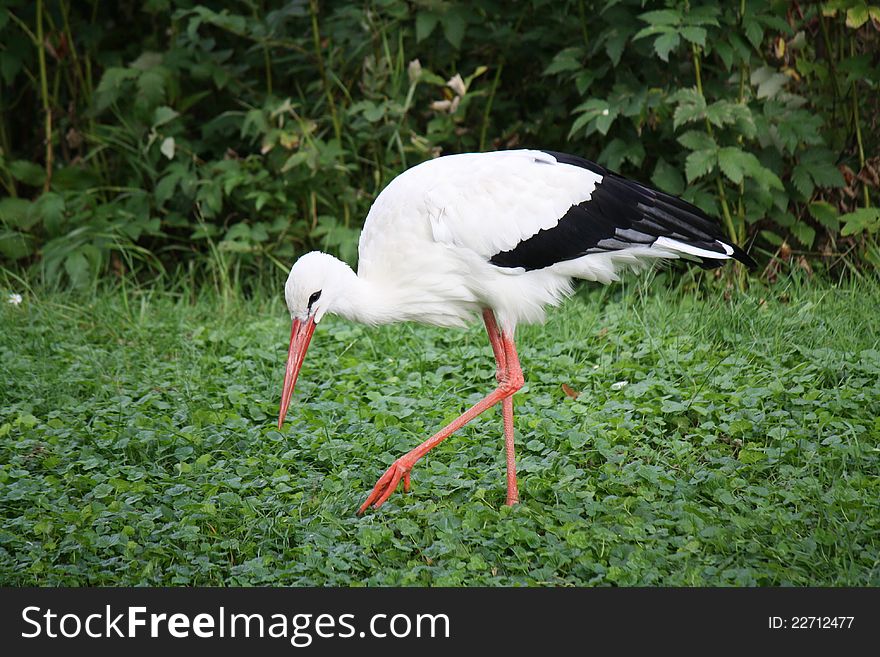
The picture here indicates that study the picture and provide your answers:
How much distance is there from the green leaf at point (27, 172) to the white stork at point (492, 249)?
3571mm

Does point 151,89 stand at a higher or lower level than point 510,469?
higher

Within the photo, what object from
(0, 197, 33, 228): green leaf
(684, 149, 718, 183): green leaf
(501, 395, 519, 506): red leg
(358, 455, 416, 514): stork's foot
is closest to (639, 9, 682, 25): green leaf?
(684, 149, 718, 183): green leaf

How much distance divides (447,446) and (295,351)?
0.88 metres

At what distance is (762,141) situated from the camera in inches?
240

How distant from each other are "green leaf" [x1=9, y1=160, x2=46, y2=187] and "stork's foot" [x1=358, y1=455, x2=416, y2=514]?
4.14 m

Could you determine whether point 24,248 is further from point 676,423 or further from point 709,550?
point 709,550

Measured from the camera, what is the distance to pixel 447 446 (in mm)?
4863

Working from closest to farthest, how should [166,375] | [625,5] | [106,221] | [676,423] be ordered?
[676,423] → [166,375] → [625,5] → [106,221]

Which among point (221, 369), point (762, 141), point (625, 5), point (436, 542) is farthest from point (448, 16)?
point (436, 542)

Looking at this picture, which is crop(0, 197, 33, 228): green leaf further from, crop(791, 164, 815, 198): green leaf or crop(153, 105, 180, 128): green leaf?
crop(791, 164, 815, 198): green leaf

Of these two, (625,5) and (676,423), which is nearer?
(676,423)

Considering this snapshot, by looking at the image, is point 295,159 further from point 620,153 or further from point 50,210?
point 620,153

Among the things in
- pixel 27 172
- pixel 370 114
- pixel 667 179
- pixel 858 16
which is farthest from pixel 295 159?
pixel 858 16

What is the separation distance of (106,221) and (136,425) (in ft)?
7.90
